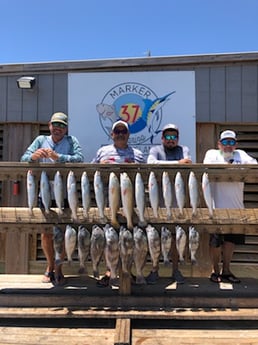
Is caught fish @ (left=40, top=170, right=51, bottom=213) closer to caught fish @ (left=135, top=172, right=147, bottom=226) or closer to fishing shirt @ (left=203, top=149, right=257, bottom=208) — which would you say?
caught fish @ (left=135, top=172, right=147, bottom=226)

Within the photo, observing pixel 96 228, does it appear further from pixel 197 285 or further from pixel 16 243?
pixel 16 243

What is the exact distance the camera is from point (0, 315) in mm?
3102

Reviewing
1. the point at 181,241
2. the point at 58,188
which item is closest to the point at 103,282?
the point at 181,241

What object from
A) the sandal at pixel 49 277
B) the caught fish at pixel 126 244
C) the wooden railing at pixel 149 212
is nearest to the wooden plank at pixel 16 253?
the sandal at pixel 49 277

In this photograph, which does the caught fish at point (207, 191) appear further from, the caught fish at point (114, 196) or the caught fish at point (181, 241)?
the caught fish at point (114, 196)

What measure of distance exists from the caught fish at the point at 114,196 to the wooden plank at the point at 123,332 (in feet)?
2.56

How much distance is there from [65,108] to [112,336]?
9.58 ft

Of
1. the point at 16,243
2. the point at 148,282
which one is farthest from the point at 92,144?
the point at 148,282

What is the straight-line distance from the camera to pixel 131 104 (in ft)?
15.5

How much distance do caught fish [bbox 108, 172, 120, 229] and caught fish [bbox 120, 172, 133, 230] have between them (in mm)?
45

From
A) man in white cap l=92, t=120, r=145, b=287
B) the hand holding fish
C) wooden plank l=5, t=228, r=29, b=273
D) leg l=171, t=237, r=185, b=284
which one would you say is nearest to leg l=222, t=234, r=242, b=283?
leg l=171, t=237, r=185, b=284

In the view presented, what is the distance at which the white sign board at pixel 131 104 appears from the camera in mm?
4684

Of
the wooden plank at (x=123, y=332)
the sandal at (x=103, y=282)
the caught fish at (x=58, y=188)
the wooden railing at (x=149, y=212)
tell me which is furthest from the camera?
the sandal at (x=103, y=282)

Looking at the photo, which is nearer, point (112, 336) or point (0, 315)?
point (112, 336)
